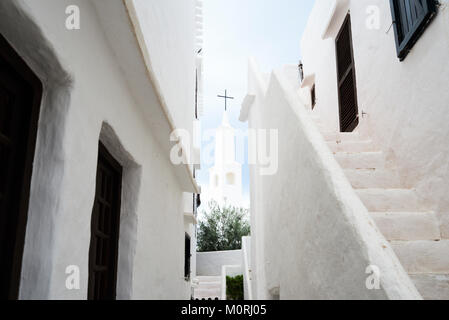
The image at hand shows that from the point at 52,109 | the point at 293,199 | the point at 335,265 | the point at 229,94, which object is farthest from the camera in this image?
the point at 229,94

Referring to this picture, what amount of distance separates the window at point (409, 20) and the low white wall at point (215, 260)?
13.7m

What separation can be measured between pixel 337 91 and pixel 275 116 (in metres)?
2.10

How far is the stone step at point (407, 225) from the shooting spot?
3.15 m

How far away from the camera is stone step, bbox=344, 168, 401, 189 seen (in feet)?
12.9

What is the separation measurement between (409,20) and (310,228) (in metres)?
2.27

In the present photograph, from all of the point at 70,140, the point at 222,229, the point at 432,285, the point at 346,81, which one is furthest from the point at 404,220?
the point at 222,229

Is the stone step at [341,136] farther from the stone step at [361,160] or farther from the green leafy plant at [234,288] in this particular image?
the green leafy plant at [234,288]

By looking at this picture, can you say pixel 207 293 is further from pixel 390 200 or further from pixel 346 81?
pixel 390 200

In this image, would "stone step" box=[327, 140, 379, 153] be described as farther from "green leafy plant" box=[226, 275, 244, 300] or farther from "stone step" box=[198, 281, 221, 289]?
"stone step" box=[198, 281, 221, 289]

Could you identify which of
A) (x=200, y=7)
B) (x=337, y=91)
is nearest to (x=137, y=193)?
(x=337, y=91)

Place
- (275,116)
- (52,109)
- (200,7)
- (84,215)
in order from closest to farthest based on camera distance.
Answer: (52,109) → (84,215) → (275,116) → (200,7)

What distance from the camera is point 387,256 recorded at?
205cm
